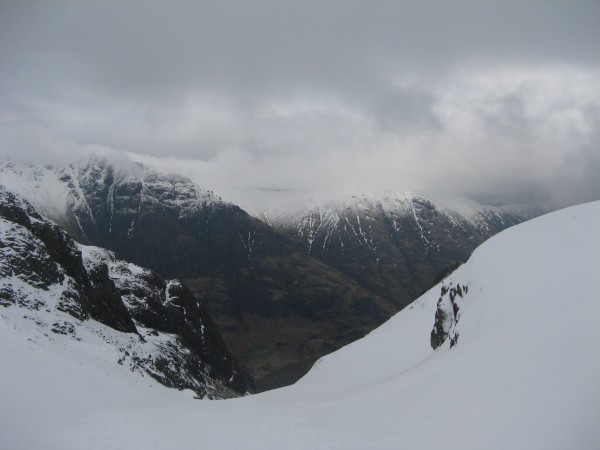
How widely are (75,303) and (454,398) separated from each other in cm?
5023

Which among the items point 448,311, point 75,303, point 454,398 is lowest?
point 454,398

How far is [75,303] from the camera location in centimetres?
5512

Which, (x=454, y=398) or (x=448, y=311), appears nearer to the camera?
(x=454, y=398)

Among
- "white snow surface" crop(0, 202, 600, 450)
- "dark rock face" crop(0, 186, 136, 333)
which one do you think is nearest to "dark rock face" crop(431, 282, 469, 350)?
"white snow surface" crop(0, 202, 600, 450)

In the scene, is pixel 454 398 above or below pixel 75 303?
below

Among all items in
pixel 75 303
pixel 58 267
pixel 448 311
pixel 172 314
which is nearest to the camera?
pixel 448 311

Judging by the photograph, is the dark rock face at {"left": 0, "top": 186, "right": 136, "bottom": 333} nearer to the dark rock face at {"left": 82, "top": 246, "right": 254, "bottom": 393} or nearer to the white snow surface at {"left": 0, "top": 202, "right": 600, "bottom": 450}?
the dark rock face at {"left": 82, "top": 246, "right": 254, "bottom": 393}

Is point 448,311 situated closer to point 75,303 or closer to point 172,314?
point 75,303

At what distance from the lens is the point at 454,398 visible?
58.1 ft

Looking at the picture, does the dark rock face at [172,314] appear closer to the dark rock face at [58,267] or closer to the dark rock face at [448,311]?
the dark rock face at [58,267]

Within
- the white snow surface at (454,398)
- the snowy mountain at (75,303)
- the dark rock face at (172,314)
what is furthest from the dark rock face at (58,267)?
the white snow surface at (454,398)

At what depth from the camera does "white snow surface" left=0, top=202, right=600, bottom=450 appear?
14.2 m

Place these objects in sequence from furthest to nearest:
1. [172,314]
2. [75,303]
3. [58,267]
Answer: [172,314]
[58,267]
[75,303]

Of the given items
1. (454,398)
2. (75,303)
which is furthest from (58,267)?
(454,398)
